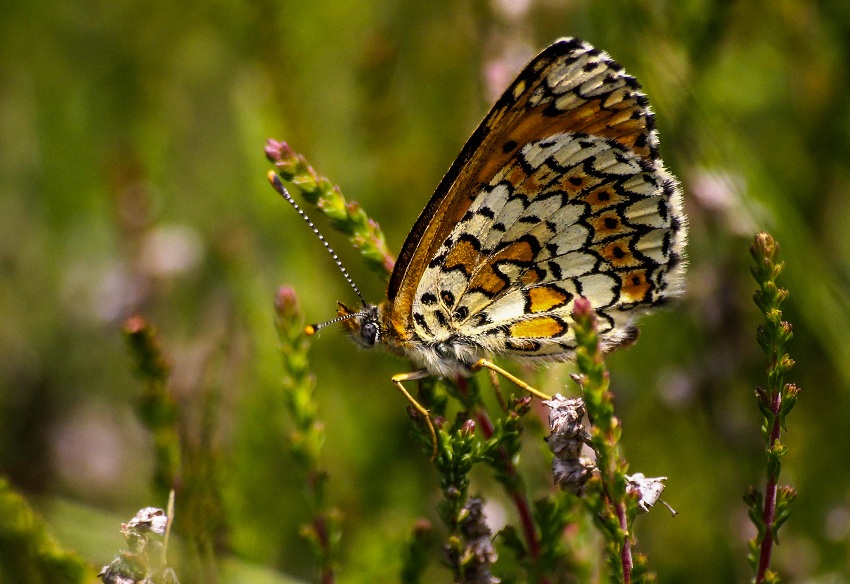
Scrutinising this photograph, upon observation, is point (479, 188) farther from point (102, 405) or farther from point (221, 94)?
point (221, 94)

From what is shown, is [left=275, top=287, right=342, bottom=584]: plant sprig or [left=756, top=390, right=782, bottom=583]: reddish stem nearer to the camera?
[left=756, top=390, right=782, bottom=583]: reddish stem

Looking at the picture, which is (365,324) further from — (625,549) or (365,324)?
(625,549)

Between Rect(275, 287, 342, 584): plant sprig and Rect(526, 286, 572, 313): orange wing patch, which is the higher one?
Rect(526, 286, 572, 313): orange wing patch

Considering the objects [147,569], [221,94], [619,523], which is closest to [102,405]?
[221,94]

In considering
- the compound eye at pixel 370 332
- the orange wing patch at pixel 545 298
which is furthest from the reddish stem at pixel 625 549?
the compound eye at pixel 370 332

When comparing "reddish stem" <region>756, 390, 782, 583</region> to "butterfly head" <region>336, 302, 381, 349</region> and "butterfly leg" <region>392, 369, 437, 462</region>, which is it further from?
"butterfly head" <region>336, 302, 381, 349</region>

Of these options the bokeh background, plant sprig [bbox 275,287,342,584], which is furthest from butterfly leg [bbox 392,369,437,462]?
the bokeh background
